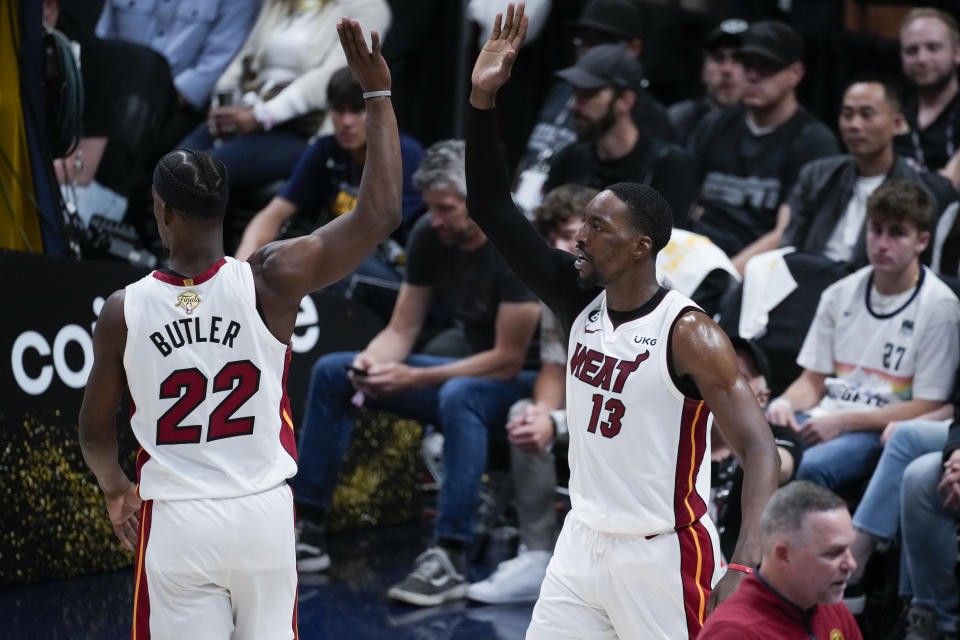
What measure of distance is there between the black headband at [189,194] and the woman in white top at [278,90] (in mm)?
4122

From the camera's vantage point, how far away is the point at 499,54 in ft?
13.1

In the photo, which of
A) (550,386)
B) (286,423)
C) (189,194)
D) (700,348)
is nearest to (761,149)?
(550,386)

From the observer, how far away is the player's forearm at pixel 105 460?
372cm

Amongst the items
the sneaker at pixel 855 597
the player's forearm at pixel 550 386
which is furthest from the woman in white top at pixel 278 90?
the sneaker at pixel 855 597

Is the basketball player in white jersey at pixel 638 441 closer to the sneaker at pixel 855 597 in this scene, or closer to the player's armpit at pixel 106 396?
the player's armpit at pixel 106 396

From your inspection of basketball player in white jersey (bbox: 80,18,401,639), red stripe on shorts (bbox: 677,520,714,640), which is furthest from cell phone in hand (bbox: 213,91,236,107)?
red stripe on shorts (bbox: 677,520,714,640)

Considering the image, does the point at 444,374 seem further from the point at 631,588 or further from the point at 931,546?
the point at 631,588

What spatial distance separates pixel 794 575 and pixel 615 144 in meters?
4.13

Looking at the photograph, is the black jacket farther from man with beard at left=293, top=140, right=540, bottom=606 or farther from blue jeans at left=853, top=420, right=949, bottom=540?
man with beard at left=293, top=140, right=540, bottom=606

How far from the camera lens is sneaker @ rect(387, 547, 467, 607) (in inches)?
223

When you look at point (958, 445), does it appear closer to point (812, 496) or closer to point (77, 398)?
point (812, 496)

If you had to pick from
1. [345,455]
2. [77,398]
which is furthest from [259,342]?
[345,455]

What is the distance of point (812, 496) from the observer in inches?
120

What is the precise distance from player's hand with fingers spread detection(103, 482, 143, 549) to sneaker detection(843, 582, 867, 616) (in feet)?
9.34
